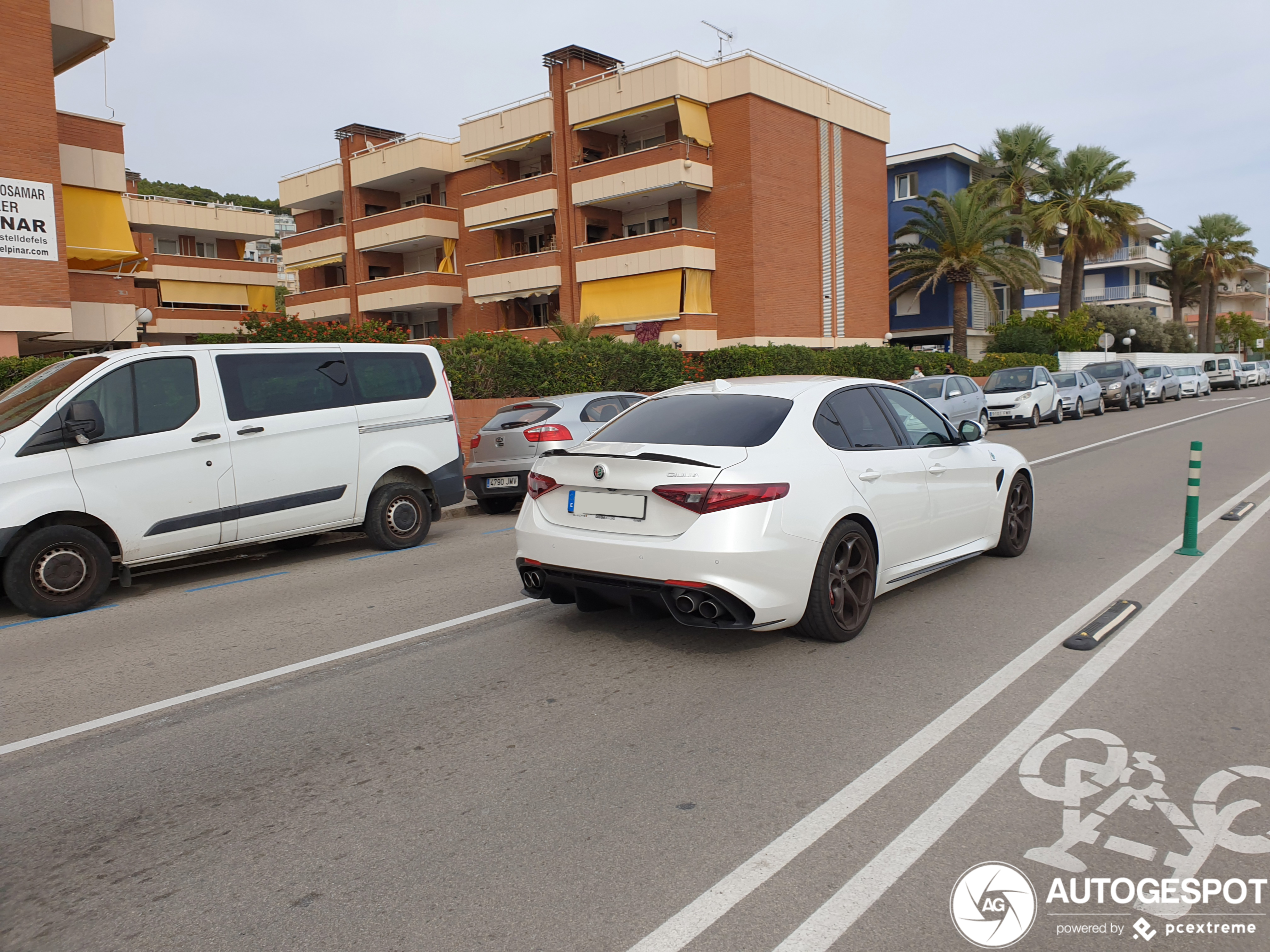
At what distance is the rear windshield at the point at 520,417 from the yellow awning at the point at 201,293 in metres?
40.5

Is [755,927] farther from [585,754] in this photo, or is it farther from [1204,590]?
[1204,590]

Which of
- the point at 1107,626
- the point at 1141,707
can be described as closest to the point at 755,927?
the point at 1141,707

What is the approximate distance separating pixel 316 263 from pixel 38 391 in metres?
41.2

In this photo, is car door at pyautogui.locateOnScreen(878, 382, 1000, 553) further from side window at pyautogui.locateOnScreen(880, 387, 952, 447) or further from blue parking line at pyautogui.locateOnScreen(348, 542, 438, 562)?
blue parking line at pyautogui.locateOnScreen(348, 542, 438, 562)

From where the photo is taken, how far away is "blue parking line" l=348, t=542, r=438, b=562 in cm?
941

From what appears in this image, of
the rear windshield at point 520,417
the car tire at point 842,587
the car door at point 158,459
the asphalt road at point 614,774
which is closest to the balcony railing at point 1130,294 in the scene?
the rear windshield at point 520,417

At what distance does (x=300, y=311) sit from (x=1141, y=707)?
47.5 m

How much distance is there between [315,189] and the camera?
152ft

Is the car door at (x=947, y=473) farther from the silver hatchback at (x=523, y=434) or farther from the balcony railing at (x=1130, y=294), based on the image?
the balcony railing at (x=1130, y=294)

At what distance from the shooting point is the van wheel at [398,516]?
31.3 ft

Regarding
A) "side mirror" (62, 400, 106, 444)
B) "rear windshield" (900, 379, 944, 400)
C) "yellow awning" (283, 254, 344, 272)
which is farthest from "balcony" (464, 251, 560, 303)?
"side mirror" (62, 400, 106, 444)

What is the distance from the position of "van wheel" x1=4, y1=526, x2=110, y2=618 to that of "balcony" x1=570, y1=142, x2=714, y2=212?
27597mm

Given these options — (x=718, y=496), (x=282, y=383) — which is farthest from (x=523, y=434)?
(x=718, y=496)

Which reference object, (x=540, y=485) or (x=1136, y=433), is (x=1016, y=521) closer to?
(x=540, y=485)
